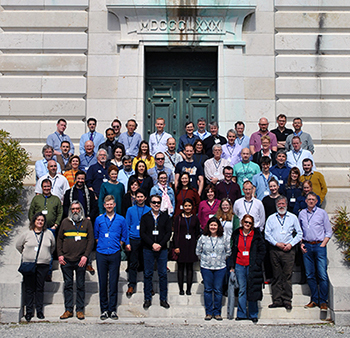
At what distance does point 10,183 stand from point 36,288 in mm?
2930

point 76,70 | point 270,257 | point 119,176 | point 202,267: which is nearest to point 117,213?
point 119,176

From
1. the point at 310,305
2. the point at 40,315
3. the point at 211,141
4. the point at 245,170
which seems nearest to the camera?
the point at 40,315

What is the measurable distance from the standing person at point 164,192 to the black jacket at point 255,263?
1510mm

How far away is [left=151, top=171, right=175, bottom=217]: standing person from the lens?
32.9ft

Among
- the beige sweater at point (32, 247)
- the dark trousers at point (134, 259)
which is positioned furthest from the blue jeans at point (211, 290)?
the beige sweater at point (32, 247)

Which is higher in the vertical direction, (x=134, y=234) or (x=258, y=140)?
(x=258, y=140)

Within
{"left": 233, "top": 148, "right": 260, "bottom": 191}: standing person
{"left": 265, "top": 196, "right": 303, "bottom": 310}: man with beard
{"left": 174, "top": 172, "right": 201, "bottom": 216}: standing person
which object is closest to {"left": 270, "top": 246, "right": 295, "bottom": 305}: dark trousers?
{"left": 265, "top": 196, "right": 303, "bottom": 310}: man with beard

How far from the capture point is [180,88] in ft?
48.2

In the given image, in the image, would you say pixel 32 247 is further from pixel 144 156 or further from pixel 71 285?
pixel 144 156

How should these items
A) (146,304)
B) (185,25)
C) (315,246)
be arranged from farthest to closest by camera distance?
(185,25), (315,246), (146,304)

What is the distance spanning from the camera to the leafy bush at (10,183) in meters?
10.7

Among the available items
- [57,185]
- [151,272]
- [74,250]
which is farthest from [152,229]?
[57,185]

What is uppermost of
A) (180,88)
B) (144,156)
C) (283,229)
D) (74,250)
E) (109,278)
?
(180,88)

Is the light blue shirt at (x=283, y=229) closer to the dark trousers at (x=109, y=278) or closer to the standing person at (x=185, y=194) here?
the standing person at (x=185, y=194)
